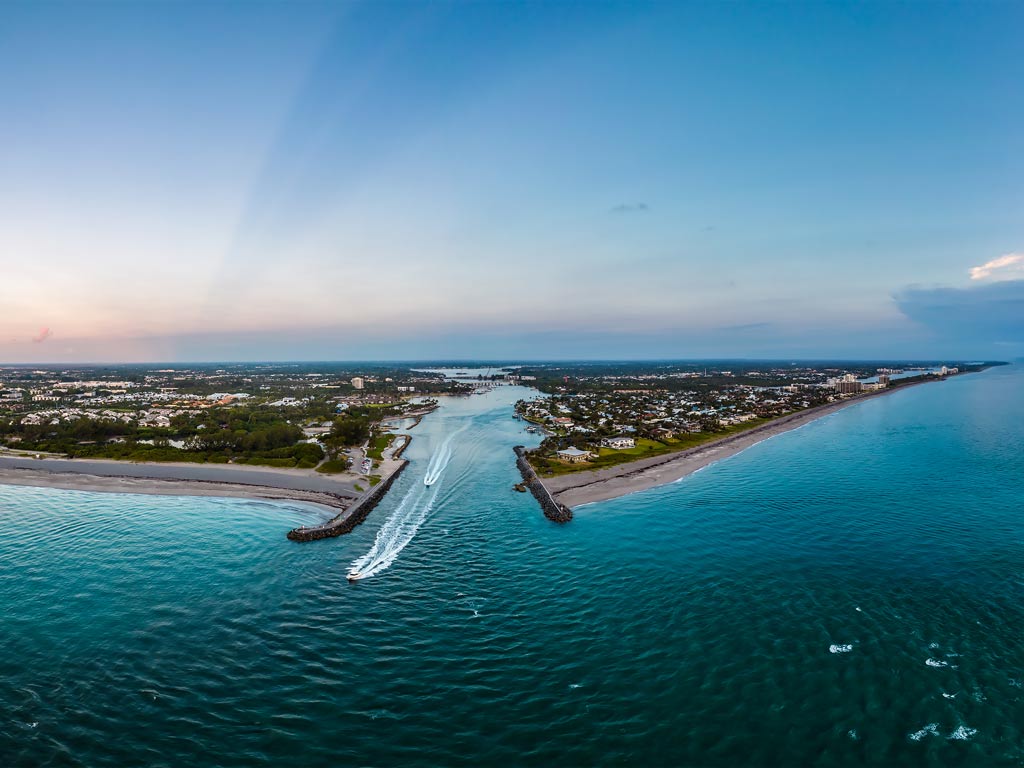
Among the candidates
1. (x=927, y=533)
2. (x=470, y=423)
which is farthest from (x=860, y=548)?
(x=470, y=423)

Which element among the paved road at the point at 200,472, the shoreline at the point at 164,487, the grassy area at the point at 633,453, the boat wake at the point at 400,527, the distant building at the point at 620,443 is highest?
the distant building at the point at 620,443

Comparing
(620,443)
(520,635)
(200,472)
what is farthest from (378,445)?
(520,635)

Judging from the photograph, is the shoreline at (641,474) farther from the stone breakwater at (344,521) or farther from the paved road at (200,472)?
the paved road at (200,472)

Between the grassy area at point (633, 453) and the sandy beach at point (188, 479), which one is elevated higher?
the grassy area at point (633, 453)

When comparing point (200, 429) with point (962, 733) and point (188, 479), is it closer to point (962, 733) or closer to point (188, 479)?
point (188, 479)

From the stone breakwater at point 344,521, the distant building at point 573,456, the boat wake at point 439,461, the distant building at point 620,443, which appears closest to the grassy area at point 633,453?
the distant building at point 620,443

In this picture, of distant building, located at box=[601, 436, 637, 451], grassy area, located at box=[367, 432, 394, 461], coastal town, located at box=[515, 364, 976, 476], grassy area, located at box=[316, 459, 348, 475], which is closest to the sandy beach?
grassy area, located at box=[316, 459, 348, 475]

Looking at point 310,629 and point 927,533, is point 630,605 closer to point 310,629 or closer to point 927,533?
point 310,629
